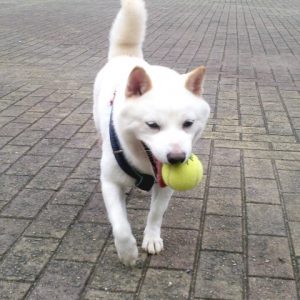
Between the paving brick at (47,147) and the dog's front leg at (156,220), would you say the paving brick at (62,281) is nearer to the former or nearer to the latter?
the dog's front leg at (156,220)

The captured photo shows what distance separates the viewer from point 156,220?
9.93 feet

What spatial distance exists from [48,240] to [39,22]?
10196mm

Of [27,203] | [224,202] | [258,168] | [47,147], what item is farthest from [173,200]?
[47,147]

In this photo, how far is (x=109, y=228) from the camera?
324 centimetres

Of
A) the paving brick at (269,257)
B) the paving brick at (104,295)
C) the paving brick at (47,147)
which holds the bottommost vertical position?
the paving brick at (47,147)

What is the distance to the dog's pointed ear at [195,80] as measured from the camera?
261cm

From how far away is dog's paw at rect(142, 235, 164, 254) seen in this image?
298 cm

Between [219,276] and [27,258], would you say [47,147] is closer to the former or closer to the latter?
[27,258]

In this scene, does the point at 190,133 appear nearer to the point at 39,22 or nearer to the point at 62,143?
the point at 62,143

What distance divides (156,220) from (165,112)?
869mm

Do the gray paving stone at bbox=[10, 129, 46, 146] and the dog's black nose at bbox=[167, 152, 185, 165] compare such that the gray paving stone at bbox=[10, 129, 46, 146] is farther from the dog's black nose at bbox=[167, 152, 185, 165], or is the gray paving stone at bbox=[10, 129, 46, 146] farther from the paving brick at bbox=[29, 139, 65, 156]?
the dog's black nose at bbox=[167, 152, 185, 165]

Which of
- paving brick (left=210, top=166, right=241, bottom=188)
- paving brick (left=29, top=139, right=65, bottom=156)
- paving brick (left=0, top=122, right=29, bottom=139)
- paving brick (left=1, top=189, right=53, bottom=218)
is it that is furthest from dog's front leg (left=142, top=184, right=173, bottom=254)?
paving brick (left=0, top=122, right=29, bottom=139)

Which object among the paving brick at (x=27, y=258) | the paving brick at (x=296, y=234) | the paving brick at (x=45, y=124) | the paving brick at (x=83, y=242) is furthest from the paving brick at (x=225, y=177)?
the paving brick at (x=45, y=124)

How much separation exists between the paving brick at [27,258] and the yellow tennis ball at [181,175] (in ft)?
3.05
